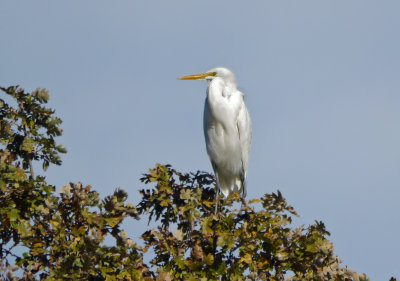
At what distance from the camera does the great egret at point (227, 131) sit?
7.32m

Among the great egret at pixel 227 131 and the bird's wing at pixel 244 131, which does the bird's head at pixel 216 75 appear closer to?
the great egret at pixel 227 131

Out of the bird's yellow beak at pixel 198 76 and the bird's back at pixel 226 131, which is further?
the bird's yellow beak at pixel 198 76

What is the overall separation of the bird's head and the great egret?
0.5 inches

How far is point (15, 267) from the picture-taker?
4.01 m

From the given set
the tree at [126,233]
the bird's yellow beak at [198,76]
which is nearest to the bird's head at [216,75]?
the bird's yellow beak at [198,76]

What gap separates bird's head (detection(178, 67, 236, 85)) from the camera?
304 inches

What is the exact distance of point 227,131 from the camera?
738cm

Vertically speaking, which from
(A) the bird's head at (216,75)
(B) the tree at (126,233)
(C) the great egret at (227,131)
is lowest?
(B) the tree at (126,233)

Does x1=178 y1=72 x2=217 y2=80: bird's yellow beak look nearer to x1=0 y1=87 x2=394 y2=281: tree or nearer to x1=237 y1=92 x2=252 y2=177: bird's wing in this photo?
x1=237 y1=92 x2=252 y2=177: bird's wing

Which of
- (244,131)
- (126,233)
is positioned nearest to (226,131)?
(244,131)

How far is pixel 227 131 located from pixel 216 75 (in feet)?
2.52

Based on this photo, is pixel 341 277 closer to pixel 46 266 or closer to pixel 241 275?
pixel 241 275

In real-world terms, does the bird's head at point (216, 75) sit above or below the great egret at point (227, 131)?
above

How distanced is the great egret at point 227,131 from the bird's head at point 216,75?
0.01 metres
